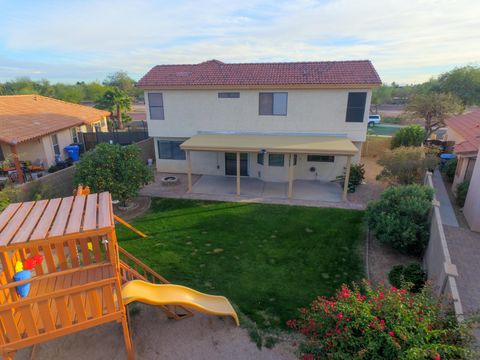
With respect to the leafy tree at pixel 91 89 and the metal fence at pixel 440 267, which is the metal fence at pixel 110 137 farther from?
the leafy tree at pixel 91 89

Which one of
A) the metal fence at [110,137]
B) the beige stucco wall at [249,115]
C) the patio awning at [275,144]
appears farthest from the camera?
the metal fence at [110,137]

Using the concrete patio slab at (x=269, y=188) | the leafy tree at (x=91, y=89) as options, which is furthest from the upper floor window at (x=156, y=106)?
the leafy tree at (x=91, y=89)

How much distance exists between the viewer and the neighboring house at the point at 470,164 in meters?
11.6

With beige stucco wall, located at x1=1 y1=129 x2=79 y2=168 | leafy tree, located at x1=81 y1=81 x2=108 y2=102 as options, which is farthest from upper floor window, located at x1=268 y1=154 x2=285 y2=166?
leafy tree, located at x1=81 y1=81 x2=108 y2=102

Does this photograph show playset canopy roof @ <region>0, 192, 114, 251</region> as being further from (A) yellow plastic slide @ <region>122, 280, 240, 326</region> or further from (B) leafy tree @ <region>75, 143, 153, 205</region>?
(B) leafy tree @ <region>75, 143, 153, 205</region>

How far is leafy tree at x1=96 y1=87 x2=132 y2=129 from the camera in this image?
31.6m

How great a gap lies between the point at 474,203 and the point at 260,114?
11.0m

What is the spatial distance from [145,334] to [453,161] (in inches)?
759

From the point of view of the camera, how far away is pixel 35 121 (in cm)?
1870

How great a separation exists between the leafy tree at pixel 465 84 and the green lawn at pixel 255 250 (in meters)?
42.4

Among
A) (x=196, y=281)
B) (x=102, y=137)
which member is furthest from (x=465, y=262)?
(x=102, y=137)

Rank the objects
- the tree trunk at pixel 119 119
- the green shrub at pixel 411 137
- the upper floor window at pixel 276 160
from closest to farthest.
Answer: the upper floor window at pixel 276 160
the green shrub at pixel 411 137
the tree trunk at pixel 119 119

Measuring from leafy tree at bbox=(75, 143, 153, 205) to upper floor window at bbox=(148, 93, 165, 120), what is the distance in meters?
5.39

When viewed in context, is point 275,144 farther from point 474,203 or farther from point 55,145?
point 55,145
